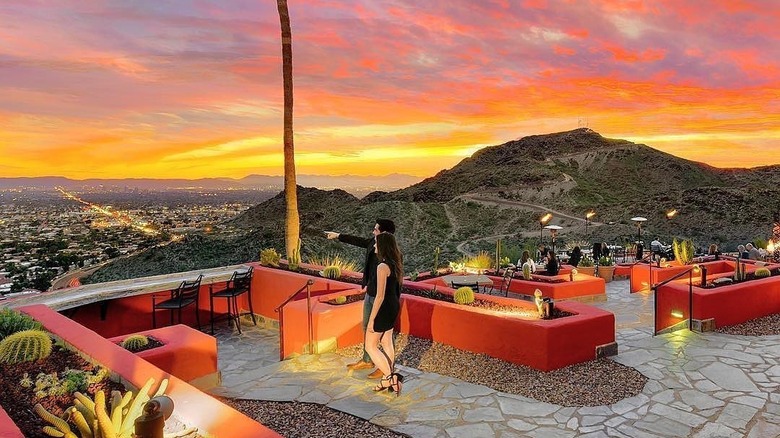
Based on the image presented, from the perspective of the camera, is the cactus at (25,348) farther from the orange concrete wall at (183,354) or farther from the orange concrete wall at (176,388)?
the orange concrete wall at (183,354)

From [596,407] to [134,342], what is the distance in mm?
5161

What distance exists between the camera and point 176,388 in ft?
13.5

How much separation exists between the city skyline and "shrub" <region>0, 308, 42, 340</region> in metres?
9.97

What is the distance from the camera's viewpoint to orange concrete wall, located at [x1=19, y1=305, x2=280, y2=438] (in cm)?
342

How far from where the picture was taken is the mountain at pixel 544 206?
4076cm

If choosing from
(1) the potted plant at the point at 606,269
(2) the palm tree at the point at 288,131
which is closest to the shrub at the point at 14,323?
(2) the palm tree at the point at 288,131

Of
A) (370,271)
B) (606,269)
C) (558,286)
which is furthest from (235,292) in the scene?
(606,269)

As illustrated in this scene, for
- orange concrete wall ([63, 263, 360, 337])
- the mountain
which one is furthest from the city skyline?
the mountain

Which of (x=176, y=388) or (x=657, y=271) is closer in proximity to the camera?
(x=176, y=388)

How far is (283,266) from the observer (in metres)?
11.5

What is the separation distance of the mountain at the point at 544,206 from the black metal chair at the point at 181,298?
12508mm

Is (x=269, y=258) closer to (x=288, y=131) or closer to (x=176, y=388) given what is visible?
(x=288, y=131)

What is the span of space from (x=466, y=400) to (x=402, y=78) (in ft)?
57.8

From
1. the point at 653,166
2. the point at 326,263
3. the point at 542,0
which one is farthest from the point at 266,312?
the point at 653,166
